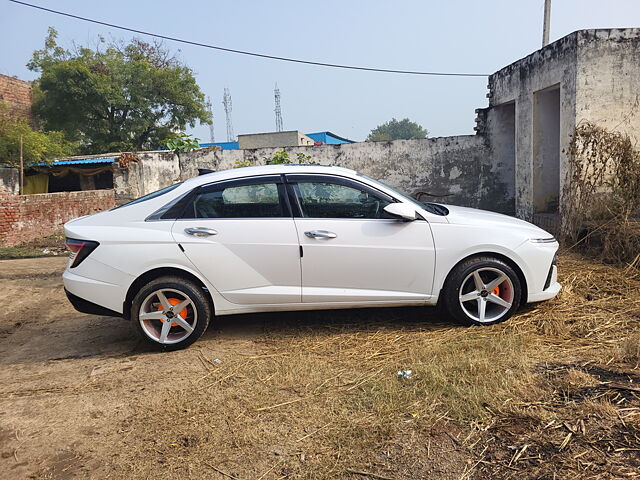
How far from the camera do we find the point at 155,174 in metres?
15.6

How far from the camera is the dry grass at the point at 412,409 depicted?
106 inches

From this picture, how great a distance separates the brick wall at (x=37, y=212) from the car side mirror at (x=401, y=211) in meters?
10.5

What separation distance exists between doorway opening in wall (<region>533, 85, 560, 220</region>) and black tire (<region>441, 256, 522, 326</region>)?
22.0 ft

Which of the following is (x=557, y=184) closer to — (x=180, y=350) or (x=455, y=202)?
(x=455, y=202)

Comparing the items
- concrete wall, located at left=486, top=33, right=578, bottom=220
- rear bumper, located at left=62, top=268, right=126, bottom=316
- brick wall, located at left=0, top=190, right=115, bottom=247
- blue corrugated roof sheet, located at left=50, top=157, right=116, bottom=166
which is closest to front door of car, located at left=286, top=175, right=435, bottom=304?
rear bumper, located at left=62, top=268, right=126, bottom=316

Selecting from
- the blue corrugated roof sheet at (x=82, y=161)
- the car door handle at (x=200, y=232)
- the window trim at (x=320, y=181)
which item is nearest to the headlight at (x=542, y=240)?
the window trim at (x=320, y=181)

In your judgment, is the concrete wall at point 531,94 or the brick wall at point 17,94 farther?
the brick wall at point 17,94

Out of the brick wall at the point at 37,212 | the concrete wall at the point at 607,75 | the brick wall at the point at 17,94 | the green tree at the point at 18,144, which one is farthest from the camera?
the brick wall at the point at 17,94

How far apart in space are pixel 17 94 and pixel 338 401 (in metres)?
27.4

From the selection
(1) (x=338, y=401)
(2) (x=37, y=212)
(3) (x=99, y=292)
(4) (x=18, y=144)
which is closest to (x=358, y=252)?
(1) (x=338, y=401)

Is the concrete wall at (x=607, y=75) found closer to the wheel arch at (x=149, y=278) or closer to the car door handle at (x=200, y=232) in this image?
the car door handle at (x=200, y=232)

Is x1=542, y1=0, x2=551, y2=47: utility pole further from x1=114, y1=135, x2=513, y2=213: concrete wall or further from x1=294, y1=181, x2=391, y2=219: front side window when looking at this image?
x1=294, y1=181, x2=391, y2=219: front side window

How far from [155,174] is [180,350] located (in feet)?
39.6

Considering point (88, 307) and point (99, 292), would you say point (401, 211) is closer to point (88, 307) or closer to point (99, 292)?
point (99, 292)
